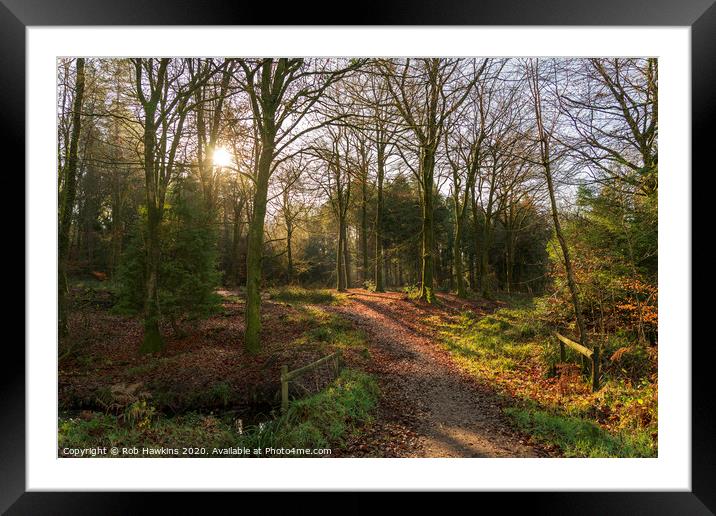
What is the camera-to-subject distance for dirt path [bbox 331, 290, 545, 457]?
8.50ft

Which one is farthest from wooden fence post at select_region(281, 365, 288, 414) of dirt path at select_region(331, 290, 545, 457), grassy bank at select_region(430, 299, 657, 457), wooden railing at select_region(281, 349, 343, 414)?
grassy bank at select_region(430, 299, 657, 457)

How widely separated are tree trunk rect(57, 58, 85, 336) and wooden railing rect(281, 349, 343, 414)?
2290 mm

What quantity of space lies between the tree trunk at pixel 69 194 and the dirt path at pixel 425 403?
11.4 ft

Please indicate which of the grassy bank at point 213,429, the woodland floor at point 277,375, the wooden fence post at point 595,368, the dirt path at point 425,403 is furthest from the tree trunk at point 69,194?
the wooden fence post at point 595,368

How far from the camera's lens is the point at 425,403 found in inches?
127

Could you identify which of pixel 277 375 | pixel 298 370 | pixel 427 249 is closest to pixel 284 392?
pixel 298 370

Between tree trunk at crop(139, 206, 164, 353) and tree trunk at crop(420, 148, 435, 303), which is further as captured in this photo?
tree trunk at crop(420, 148, 435, 303)

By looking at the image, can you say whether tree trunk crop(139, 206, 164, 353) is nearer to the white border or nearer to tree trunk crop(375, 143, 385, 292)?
the white border

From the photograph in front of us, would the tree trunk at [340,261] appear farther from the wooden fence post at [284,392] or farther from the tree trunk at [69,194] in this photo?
the tree trunk at [69,194]

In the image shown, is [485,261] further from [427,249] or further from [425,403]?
[425,403]
